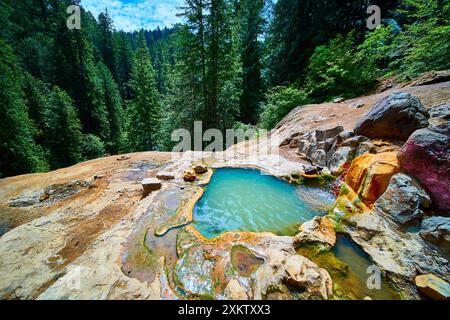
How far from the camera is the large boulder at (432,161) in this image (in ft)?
9.87

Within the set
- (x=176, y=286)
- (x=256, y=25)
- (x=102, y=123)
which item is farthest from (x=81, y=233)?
(x=256, y=25)

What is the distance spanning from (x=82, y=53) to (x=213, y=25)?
52.6 ft

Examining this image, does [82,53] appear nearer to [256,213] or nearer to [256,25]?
[256,25]

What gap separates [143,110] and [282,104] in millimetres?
11529

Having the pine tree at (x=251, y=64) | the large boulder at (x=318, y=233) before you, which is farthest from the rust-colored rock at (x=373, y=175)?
the pine tree at (x=251, y=64)

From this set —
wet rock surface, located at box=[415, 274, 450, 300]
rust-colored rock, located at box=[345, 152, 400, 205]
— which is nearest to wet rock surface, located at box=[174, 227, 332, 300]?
wet rock surface, located at box=[415, 274, 450, 300]

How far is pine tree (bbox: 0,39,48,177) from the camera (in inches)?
356

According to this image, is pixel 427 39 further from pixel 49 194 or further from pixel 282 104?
pixel 49 194

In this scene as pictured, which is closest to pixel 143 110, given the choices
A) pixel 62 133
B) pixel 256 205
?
pixel 62 133

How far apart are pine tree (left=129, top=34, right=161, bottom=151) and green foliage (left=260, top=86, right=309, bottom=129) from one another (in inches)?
381

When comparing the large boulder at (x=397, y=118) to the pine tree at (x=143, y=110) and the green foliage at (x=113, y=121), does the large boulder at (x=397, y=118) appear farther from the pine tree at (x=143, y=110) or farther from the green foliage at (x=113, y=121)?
the green foliage at (x=113, y=121)

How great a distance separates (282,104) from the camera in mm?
11500

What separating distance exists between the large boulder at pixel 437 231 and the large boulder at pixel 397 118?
2.60 m

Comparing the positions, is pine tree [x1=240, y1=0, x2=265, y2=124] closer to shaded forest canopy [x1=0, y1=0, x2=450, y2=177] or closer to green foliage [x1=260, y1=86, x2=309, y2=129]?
shaded forest canopy [x1=0, y1=0, x2=450, y2=177]
